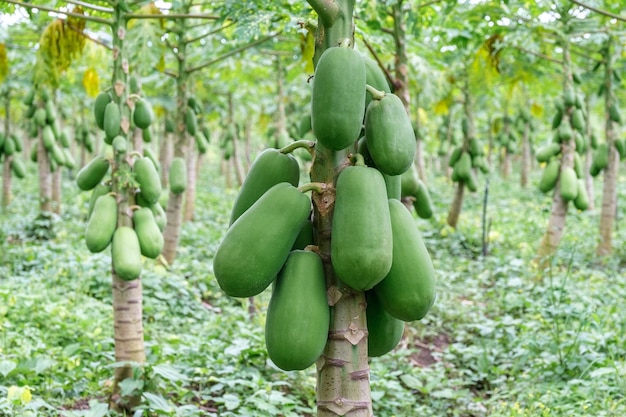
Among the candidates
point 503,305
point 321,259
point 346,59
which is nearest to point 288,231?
point 321,259

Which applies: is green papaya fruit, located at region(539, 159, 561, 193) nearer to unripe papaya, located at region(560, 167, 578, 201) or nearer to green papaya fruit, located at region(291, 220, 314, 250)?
unripe papaya, located at region(560, 167, 578, 201)

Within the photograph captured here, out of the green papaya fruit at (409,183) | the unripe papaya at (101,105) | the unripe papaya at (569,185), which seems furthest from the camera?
the unripe papaya at (569,185)

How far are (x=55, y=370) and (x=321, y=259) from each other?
2559mm

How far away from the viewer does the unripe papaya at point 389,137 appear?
162 cm

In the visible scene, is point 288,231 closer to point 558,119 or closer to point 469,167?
point 558,119

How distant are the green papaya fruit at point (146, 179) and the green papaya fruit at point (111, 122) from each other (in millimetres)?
Result: 184

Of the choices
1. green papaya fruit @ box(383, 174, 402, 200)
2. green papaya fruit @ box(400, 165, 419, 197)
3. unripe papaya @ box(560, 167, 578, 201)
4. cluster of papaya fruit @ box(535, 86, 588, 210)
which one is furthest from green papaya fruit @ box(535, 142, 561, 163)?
green papaya fruit @ box(383, 174, 402, 200)

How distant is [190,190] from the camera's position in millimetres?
10609

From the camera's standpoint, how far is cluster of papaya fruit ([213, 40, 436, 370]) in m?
1.52

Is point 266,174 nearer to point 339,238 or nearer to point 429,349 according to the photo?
point 339,238

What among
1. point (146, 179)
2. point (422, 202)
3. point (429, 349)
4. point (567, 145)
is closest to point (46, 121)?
point (422, 202)

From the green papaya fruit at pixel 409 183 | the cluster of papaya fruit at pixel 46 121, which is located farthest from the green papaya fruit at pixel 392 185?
the cluster of papaya fruit at pixel 46 121

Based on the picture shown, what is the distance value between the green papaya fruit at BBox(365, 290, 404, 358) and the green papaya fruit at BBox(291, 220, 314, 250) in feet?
0.68

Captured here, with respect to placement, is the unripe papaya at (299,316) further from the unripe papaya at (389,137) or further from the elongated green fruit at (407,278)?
the unripe papaya at (389,137)
